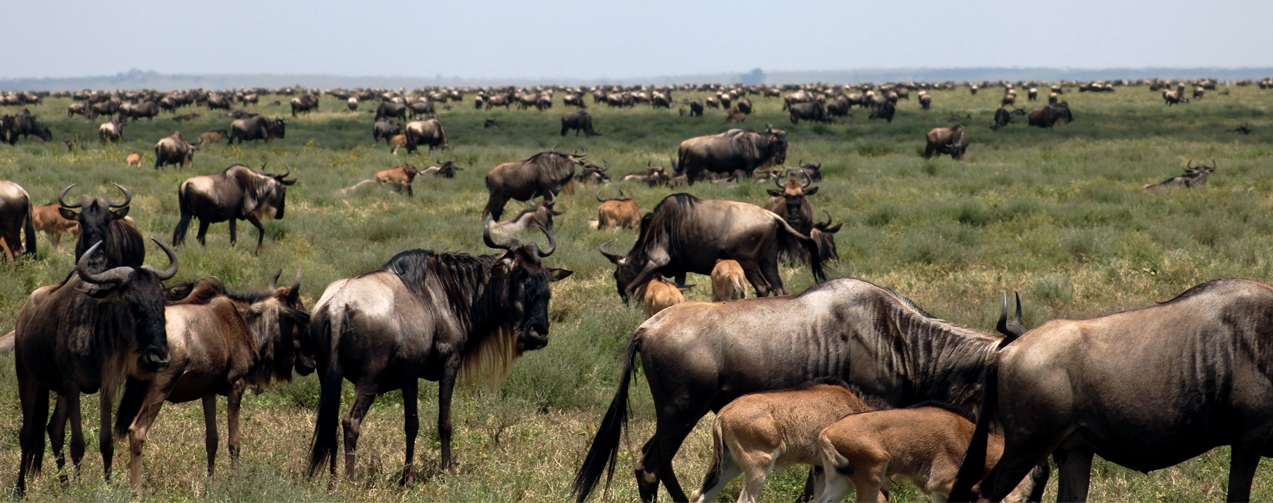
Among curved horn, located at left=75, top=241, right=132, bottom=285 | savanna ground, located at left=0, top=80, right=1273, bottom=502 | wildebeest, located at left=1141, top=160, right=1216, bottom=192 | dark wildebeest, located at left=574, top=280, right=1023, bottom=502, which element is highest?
curved horn, located at left=75, top=241, right=132, bottom=285

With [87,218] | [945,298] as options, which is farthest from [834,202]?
[87,218]

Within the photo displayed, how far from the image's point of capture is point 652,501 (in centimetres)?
486

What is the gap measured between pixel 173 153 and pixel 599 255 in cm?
1698

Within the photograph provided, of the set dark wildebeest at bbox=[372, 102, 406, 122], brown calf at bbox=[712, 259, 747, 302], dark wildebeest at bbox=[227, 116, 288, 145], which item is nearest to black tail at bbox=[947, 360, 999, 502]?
brown calf at bbox=[712, 259, 747, 302]

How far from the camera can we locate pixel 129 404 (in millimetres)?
5133

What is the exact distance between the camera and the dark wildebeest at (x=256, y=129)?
114 ft

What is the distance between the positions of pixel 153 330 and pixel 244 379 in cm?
98

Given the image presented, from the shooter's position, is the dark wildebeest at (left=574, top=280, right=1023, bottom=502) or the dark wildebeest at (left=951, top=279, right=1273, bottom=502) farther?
the dark wildebeest at (left=574, top=280, right=1023, bottom=502)

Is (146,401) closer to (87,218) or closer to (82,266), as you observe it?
(82,266)

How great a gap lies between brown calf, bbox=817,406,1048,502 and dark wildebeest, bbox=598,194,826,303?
15.6ft

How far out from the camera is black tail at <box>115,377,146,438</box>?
510 centimetres

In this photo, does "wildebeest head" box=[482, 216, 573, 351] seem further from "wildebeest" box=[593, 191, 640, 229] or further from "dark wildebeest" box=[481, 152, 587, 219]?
"dark wildebeest" box=[481, 152, 587, 219]

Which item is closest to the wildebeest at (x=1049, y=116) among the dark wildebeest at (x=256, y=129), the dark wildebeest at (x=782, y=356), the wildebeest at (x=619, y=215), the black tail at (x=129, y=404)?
the wildebeest at (x=619, y=215)

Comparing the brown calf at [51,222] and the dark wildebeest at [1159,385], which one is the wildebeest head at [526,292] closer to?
the dark wildebeest at [1159,385]
